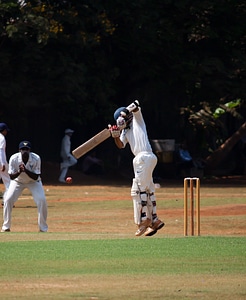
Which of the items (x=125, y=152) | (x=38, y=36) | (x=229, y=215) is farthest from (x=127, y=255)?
(x=125, y=152)

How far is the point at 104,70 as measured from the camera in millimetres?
37719

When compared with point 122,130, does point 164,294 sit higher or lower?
lower

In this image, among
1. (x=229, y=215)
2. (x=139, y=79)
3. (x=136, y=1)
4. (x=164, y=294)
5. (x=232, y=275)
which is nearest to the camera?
(x=164, y=294)

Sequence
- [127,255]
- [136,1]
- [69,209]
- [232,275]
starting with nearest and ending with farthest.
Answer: [232,275] → [127,255] → [69,209] → [136,1]

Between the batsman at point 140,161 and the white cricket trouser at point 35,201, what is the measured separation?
2.56 m

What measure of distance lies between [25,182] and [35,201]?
0.42 m

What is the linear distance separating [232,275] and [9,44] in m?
24.1

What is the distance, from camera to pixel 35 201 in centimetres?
1886

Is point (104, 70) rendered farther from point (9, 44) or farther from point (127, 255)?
point (127, 255)

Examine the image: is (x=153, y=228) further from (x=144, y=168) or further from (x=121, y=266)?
(x=121, y=266)

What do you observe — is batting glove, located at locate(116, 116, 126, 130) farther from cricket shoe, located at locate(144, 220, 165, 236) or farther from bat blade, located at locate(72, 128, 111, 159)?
cricket shoe, located at locate(144, 220, 165, 236)

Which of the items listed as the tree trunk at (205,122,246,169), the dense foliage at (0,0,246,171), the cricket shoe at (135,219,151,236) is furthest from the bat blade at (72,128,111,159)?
the tree trunk at (205,122,246,169)

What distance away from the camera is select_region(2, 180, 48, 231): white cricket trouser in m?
18.8

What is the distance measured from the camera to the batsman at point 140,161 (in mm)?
16641
